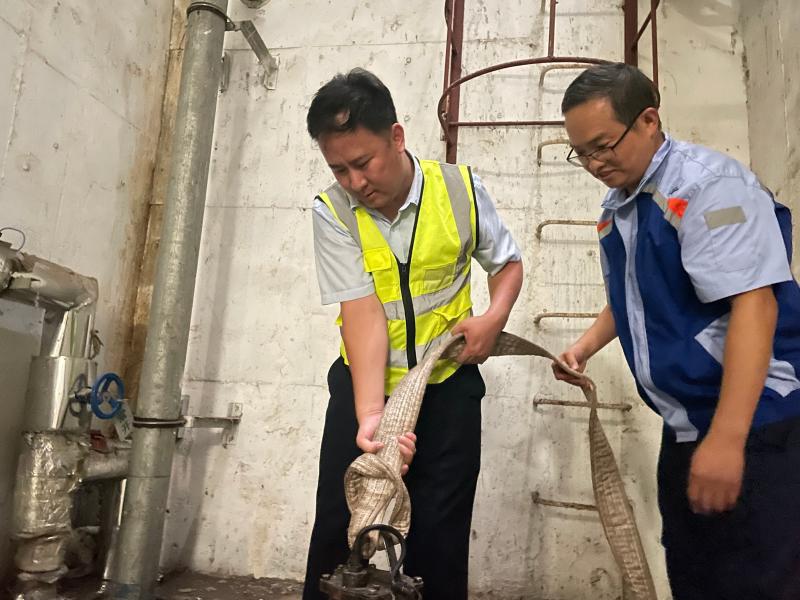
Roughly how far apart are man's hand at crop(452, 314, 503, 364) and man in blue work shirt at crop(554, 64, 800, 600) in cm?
24

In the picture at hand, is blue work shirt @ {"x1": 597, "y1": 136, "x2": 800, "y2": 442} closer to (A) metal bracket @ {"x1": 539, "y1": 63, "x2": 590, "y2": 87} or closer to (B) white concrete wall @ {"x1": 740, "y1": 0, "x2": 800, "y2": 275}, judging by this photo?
(B) white concrete wall @ {"x1": 740, "y1": 0, "x2": 800, "y2": 275}

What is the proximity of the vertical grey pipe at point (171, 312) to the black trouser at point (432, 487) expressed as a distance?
853 millimetres

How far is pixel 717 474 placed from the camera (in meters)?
0.87

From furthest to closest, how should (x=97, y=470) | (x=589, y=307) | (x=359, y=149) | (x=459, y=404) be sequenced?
(x=589, y=307), (x=97, y=470), (x=459, y=404), (x=359, y=149)

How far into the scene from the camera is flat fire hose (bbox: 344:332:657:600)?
2.81 ft

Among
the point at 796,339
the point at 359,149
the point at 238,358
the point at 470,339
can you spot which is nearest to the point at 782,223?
the point at 796,339

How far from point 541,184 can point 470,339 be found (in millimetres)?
1140

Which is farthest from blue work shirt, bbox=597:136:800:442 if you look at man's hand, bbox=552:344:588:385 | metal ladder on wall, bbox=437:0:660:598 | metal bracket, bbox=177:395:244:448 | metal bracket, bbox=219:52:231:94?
metal bracket, bbox=219:52:231:94

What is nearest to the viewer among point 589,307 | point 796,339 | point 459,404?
point 796,339

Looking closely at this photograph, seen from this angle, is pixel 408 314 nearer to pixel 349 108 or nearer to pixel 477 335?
pixel 477 335

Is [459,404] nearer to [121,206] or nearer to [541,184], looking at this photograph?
[541,184]

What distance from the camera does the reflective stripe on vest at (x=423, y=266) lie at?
119 centimetres

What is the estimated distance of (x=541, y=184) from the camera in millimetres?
2113

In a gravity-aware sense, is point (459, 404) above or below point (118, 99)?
below
